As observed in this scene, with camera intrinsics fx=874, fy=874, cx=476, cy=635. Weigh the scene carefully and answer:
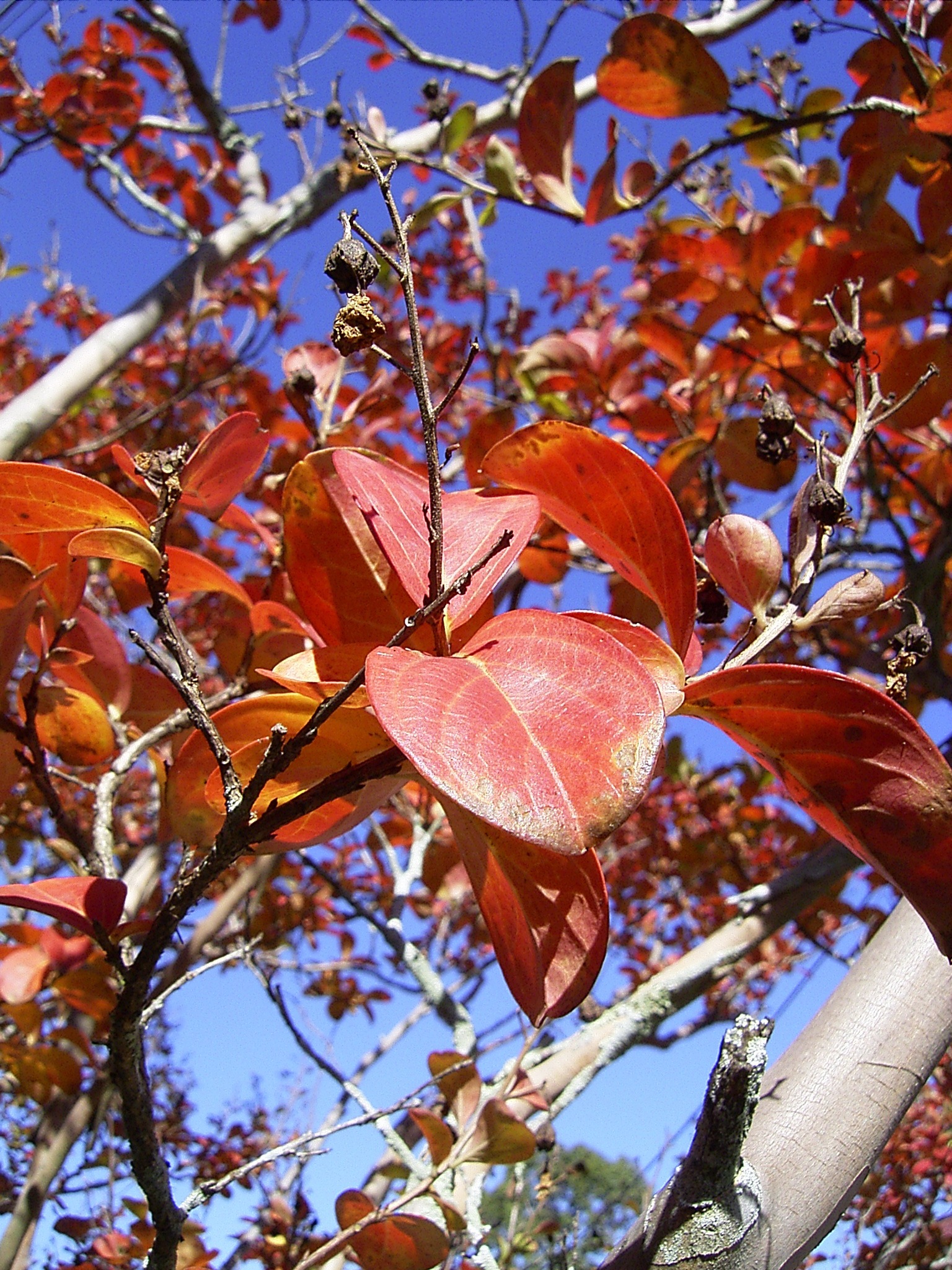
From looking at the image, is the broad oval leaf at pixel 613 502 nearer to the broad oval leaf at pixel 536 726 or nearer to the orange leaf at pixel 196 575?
the broad oval leaf at pixel 536 726

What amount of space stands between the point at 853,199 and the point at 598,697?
149 centimetres

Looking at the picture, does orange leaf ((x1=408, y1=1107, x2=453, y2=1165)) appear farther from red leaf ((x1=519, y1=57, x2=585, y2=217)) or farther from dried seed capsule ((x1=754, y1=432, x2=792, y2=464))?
red leaf ((x1=519, y1=57, x2=585, y2=217))

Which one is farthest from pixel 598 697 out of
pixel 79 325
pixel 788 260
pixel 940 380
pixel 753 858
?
pixel 79 325

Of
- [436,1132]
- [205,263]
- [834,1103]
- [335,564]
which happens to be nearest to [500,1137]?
[436,1132]

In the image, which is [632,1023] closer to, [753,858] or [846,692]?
[846,692]

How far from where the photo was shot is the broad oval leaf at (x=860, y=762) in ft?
1.49

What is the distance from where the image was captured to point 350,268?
48cm

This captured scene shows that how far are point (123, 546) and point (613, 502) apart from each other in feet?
1.09

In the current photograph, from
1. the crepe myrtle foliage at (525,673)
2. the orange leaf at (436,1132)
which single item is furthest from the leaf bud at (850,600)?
the orange leaf at (436,1132)

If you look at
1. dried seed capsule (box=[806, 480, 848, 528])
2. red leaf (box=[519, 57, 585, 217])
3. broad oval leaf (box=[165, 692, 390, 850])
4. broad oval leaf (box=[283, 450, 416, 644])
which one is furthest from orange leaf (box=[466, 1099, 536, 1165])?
red leaf (box=[519, 57, 585, 217])

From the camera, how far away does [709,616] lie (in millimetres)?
713

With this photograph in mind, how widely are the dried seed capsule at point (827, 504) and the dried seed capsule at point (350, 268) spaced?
13.1 inches

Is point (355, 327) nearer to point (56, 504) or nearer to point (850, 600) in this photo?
point (56, 504)

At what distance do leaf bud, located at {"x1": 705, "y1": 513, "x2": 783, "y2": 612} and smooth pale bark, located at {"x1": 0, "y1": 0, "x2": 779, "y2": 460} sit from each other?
1.29m
